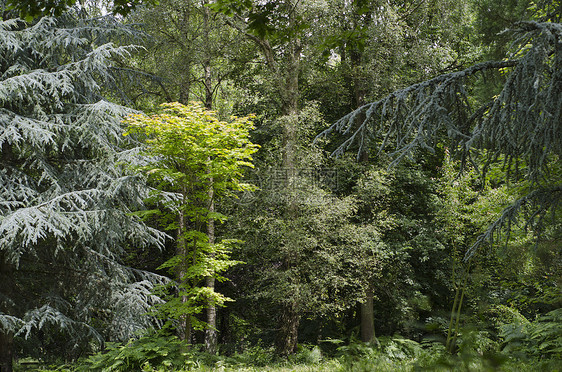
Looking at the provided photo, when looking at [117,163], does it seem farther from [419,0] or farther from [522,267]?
[419,0]

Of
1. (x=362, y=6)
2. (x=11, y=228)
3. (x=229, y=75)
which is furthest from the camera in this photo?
(x=229, y=75)

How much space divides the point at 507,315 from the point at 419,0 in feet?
29.7

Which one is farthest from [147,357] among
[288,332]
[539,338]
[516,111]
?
[516,111]

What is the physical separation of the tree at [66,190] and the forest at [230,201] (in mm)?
52

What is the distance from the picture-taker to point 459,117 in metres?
4.78

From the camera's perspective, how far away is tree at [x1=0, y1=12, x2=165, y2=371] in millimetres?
9477

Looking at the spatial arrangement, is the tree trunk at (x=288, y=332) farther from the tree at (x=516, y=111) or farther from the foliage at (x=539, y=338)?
the tree at (x=516, y=111)

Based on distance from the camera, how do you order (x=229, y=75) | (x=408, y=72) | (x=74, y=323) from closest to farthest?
(x=74, y=323) < (x=408, y=72) < (x=229, y=75)

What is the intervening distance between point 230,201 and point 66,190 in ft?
12.5

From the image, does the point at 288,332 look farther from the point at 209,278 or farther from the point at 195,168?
Answer: the point at 195,168

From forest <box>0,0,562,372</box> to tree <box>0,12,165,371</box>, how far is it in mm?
52

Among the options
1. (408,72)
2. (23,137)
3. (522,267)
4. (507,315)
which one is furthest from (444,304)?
(23,137)

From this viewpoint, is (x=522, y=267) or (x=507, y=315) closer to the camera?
(x=522, y=267)

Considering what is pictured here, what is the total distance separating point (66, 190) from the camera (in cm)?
1006
